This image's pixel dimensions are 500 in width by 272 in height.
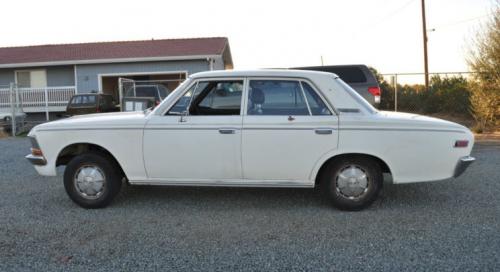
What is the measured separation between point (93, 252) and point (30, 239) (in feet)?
2.75

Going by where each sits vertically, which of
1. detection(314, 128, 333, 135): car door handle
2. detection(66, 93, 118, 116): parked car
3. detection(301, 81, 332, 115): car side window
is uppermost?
detection(66, 93, 118, 116): parked car

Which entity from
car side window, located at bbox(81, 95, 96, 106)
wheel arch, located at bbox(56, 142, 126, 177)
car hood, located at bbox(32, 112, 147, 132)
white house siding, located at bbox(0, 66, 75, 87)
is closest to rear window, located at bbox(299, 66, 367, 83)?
car hood, located at bbox(32, 112, 147, 132)

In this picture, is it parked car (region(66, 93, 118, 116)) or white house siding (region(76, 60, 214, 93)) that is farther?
white house siding (region(76, 60, 214, 93))

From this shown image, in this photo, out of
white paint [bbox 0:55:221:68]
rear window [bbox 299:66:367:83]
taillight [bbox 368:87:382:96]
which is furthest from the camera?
white paint [bbox 0:55:221:68]

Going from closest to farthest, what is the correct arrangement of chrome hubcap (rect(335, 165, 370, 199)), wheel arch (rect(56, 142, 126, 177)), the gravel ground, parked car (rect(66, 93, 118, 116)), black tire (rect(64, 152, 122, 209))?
the gravel ground → chrome hubcap (rect(335, 165, 370, 199)) → black tire (rect(64, 152, 122, 209)) → wheel arch (rect(56, 142, 126, 177)) → parked car (rect(66, 93, 118, 116))

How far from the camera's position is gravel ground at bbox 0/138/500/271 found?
3625mm

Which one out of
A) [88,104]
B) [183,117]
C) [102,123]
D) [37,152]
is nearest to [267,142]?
[183,117]

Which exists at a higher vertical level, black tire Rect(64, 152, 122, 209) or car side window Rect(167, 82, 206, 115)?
car side window Rect(167, 82, 206, 115)

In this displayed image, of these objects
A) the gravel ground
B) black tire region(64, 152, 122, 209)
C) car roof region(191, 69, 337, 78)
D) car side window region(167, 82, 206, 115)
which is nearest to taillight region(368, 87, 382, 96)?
the gravel ground

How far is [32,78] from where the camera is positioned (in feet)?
73.8

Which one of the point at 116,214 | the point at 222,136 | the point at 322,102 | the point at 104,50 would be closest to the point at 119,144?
the point at 116,214

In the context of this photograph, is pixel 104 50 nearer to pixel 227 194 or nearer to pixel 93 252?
pixel 227 194

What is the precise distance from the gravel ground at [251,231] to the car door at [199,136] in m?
0.50

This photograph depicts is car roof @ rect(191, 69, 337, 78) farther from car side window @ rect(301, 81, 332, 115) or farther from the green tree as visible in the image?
the green tree
